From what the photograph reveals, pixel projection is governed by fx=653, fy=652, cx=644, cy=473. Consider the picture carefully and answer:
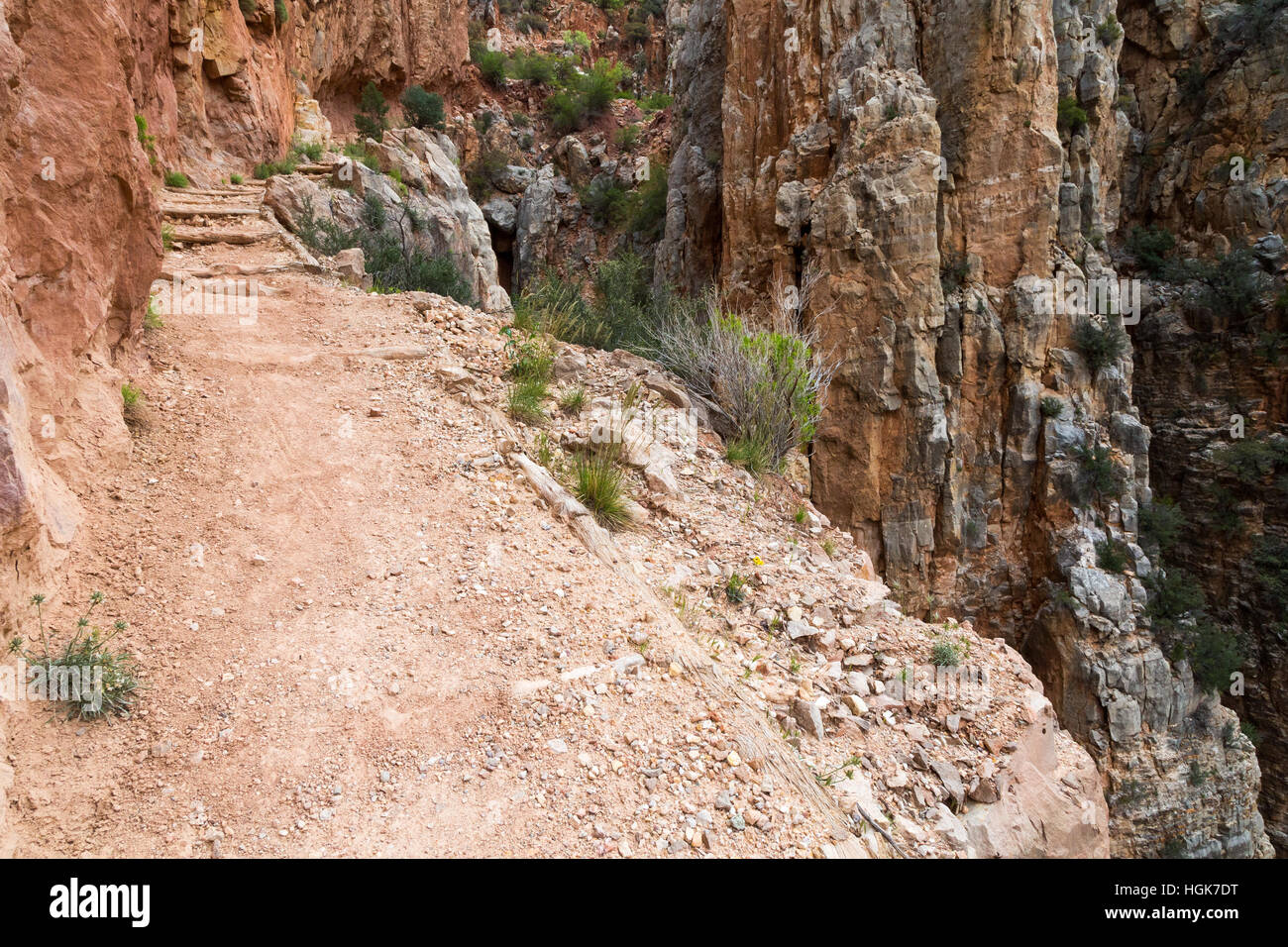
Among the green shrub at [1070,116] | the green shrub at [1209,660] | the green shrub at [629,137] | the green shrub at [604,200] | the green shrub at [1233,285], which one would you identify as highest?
the green shrub at [629,137]

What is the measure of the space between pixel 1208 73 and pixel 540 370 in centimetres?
2031

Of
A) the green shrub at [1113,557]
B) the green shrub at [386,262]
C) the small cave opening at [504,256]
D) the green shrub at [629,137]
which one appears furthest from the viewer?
the green shrub at [629,137]

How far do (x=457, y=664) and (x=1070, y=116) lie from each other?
52.0ft

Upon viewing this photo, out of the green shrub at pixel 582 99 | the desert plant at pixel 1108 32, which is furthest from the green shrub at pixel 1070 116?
the green shrub at pixel 582 99

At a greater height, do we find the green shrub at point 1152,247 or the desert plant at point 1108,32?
the desert plant at point 1108,32

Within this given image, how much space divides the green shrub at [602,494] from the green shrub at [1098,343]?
1129cm

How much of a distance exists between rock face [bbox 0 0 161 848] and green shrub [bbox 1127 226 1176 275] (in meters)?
20.4

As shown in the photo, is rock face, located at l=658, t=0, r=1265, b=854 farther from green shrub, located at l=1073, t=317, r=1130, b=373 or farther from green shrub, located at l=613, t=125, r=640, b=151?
green shrub, located at l=613, t=125, r=640, b=151

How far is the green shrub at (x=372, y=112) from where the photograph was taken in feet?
53.0

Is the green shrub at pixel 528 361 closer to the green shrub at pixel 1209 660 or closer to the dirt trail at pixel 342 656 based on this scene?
the dirt trail at pixel 342 656

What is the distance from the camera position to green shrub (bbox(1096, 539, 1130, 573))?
38.5ft

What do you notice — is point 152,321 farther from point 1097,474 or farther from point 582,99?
point 582,99

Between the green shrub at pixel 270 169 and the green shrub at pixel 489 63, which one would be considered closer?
the green shrub at pixel 270 169

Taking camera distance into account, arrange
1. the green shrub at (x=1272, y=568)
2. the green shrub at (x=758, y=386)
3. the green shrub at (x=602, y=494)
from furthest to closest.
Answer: the green shrub at (x=1272, y=568), the green shrub at (x=758, y=386), the green shrub at (x=602, y=494)
